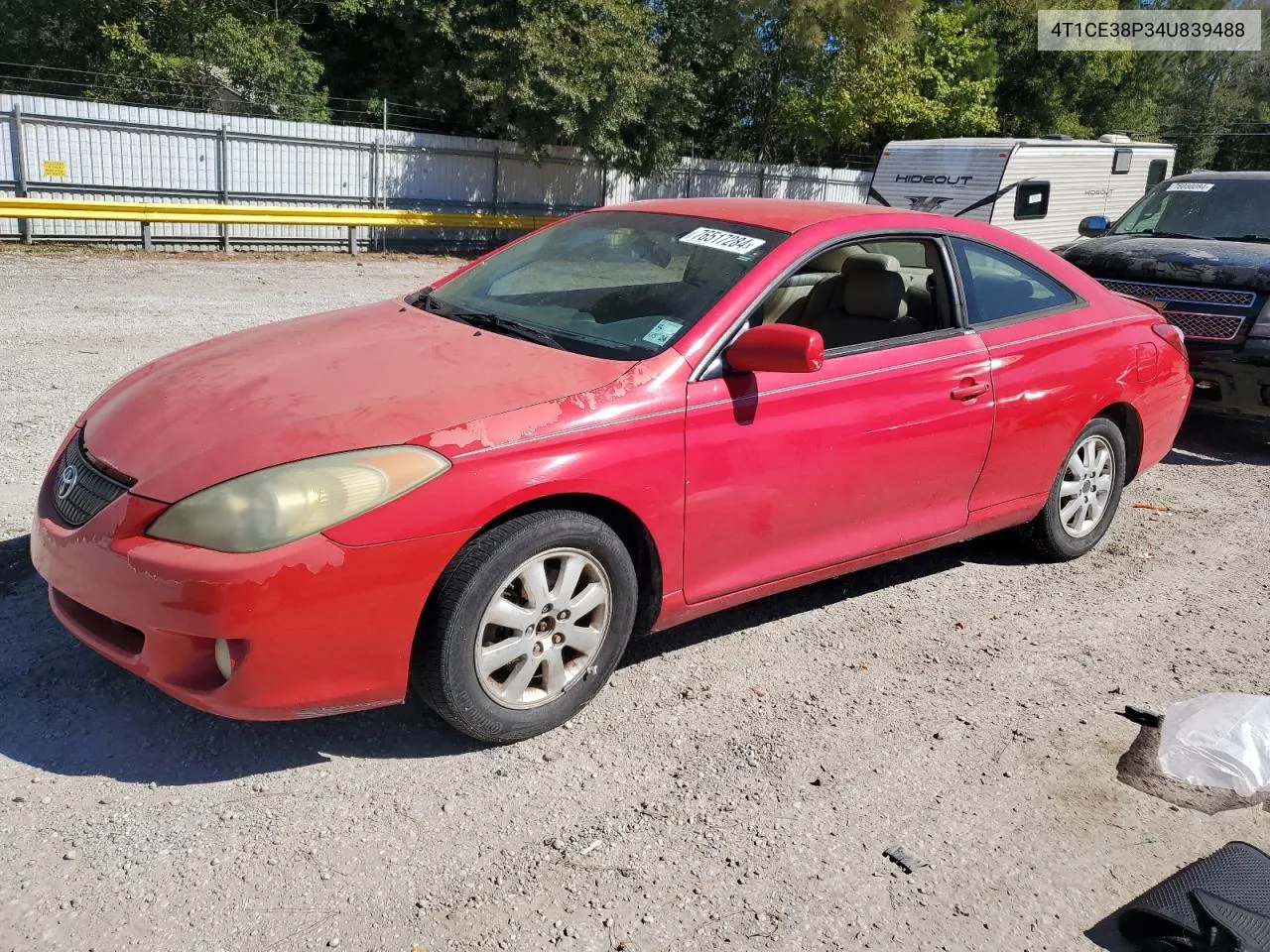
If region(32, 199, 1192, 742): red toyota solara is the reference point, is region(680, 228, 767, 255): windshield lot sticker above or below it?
above

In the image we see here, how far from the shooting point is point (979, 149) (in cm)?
1712

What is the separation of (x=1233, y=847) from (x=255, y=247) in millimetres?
17854

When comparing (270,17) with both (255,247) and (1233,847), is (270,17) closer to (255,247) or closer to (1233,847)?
(255,247)

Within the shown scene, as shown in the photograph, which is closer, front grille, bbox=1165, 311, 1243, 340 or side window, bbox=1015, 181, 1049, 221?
front grille, bbox=1165, 311, 1243, 340

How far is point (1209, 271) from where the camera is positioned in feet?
25.2

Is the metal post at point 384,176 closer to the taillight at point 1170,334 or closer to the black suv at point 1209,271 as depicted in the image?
the black suv at point 1209,271

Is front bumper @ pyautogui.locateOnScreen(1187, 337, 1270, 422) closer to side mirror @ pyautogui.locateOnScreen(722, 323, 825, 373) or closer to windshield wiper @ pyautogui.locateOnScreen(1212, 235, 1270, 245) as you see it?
windshield wiper @ pyautogui.locateOnScreen(1212, 235, 1270, 245)

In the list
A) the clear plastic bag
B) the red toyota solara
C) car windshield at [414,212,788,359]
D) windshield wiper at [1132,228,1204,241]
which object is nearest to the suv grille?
windshield wiper at [1132,228,1204,241]

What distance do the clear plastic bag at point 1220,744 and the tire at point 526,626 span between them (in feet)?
6.11

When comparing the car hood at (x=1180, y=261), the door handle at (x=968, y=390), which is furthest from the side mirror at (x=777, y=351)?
the car hood at (x=1180, y=261)

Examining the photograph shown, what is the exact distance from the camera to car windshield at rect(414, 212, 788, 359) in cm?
381

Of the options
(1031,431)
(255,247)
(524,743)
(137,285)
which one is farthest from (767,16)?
(524,743)

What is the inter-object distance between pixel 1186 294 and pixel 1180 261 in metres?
0.28

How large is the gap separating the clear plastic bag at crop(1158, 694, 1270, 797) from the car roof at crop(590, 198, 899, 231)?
2186mm
